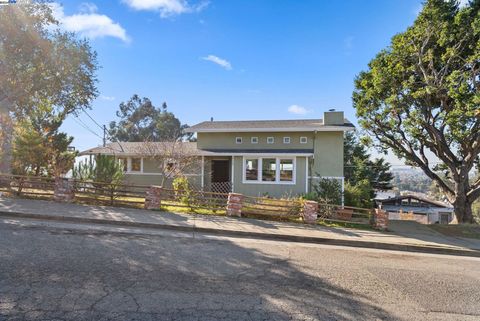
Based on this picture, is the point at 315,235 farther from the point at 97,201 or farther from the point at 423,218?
the point at 423,218

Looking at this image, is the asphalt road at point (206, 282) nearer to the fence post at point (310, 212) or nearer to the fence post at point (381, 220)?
the fence post at point (310, 212)

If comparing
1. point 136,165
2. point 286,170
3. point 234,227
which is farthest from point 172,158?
point 234,227

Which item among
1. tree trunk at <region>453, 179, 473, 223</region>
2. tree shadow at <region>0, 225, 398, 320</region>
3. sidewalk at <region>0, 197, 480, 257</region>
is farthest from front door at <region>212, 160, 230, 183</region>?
tree shadow at <region>0, 225, 398, 320</region>

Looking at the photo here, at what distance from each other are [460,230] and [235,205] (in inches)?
371

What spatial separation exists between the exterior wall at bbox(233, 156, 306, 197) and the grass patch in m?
6.36

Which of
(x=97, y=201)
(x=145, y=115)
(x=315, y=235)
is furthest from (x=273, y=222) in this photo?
(x=145, y=115)

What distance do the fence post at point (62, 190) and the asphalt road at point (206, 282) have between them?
3.84m

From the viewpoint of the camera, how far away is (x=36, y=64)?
38.7ft

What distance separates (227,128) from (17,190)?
10745 millimetres

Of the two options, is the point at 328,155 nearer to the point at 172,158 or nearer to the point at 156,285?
the point at 172,158

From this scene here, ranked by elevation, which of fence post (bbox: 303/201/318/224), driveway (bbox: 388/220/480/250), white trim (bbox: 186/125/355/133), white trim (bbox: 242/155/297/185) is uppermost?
white trim (bbox: 186/125/355/133)

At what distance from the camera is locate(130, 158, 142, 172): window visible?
18297 mm

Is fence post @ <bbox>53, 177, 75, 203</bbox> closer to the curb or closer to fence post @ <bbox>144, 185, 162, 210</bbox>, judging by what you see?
the curb

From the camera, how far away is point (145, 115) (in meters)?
41.9
